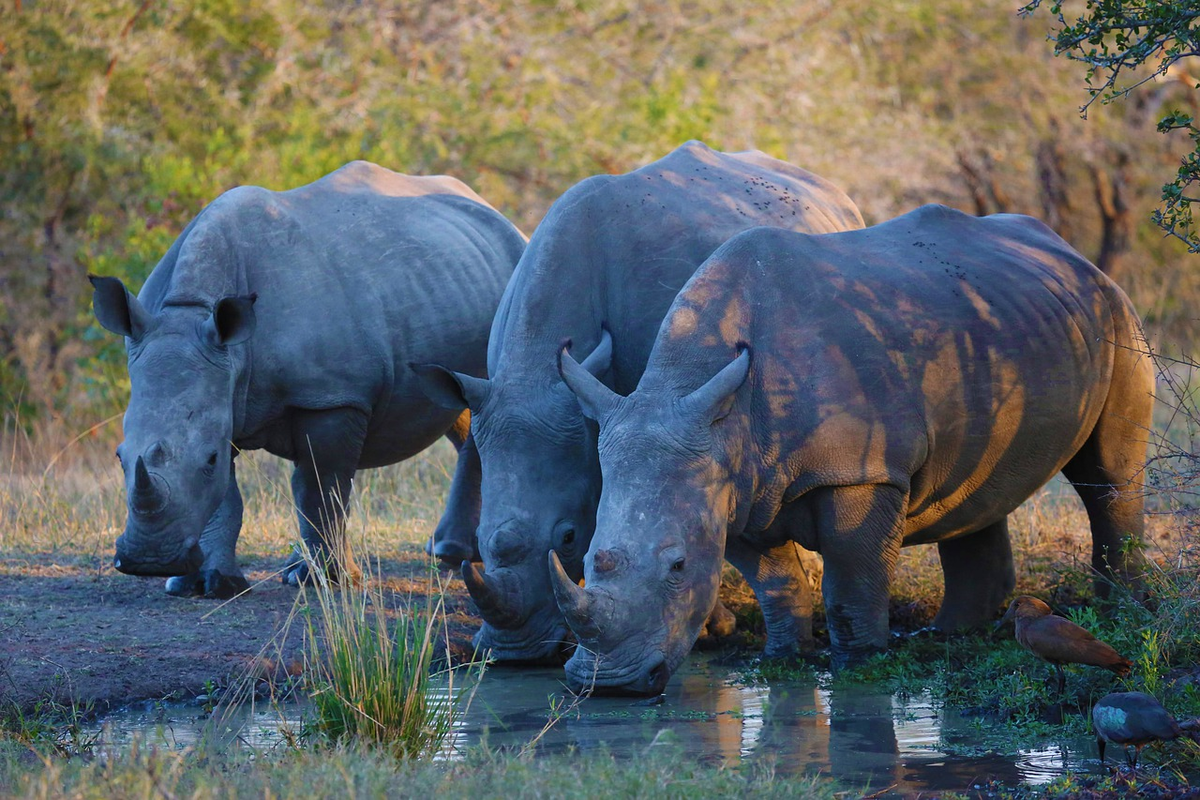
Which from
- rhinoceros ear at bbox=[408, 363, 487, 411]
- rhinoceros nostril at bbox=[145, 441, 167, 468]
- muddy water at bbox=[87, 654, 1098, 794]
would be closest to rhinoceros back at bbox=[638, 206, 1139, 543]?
muddy water at bbox=[87, 654, 1098, 794]

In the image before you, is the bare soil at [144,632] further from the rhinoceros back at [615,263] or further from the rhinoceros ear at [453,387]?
the rhinoceros back at [615,263]

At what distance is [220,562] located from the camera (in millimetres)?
7914

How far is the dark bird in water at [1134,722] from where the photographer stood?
4555 millimetres

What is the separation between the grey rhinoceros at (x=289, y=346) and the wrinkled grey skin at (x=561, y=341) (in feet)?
3.07

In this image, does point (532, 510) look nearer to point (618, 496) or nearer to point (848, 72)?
point (618, 496)

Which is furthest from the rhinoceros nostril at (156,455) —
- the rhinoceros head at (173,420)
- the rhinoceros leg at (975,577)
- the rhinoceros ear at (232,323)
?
the rhinoceros leg at (975,577)

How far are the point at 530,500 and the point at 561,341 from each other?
0.76 meters

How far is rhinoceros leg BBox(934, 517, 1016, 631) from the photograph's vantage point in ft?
24.1

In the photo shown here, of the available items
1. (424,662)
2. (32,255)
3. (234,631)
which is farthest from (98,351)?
(424,662)

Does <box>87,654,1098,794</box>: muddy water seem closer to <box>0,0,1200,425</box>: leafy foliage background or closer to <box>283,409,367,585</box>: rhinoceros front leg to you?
<box>283,409,367,585</box>: rhinoceros front leg

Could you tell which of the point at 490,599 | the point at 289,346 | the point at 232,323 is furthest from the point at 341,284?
the point at 490,599

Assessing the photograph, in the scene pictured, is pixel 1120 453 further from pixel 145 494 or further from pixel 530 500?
pixel 145 494

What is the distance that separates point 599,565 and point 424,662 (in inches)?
28.1

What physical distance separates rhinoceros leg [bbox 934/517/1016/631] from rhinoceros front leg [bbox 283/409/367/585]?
302cm
